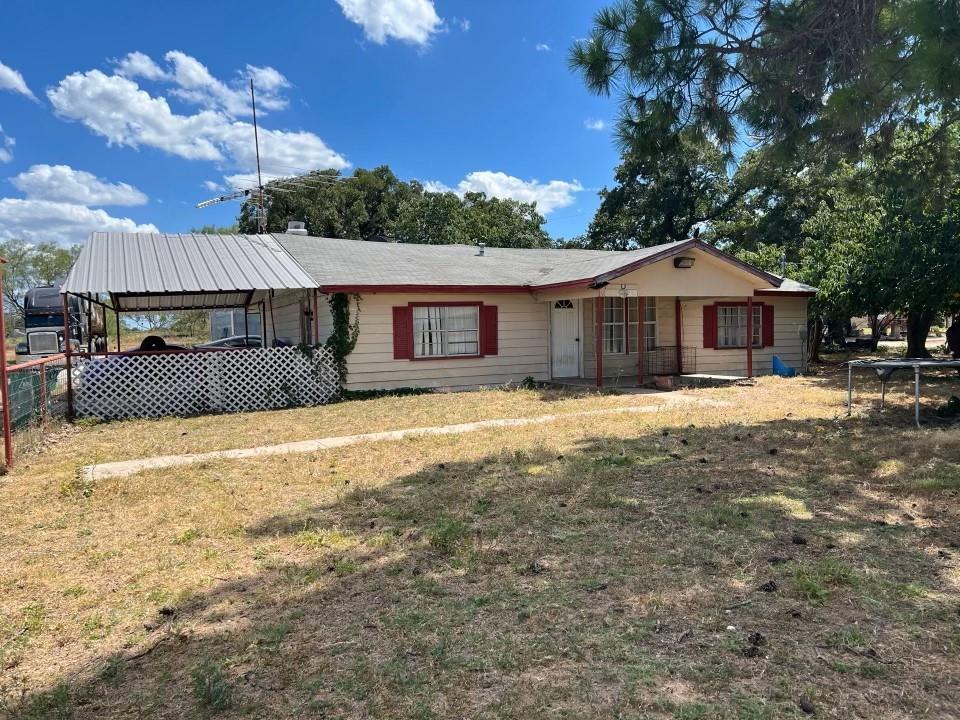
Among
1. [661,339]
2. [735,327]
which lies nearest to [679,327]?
[661,339]

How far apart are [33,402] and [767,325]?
1695 centimetres

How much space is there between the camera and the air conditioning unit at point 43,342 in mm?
24219

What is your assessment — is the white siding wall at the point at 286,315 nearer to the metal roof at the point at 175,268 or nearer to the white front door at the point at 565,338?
the metal roof at the point at 175,268

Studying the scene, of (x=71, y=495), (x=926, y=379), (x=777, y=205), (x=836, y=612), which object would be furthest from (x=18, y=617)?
(x=777, y=205)

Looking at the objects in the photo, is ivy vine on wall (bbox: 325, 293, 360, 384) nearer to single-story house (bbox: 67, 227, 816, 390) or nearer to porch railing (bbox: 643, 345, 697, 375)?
single-story house (bbox: 67, 227, 816, 390)

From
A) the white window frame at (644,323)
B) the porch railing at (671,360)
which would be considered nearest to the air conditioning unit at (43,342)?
the white window frame at (644,323)

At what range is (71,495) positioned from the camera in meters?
6.11

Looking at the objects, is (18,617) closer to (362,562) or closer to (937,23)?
(362,562)

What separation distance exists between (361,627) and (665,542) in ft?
7.34

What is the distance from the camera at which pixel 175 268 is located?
43.5 feet

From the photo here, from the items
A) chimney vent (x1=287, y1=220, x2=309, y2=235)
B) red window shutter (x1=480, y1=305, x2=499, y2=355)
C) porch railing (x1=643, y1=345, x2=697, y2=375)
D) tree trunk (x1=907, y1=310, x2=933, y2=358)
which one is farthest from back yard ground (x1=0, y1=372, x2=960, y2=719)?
tree trunk (x1=907, y1=310, x2=933, y2=358)

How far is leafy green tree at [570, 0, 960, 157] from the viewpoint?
6926mm

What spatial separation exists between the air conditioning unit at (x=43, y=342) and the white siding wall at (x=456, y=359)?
57.6 ft

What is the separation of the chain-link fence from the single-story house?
3.00 m
